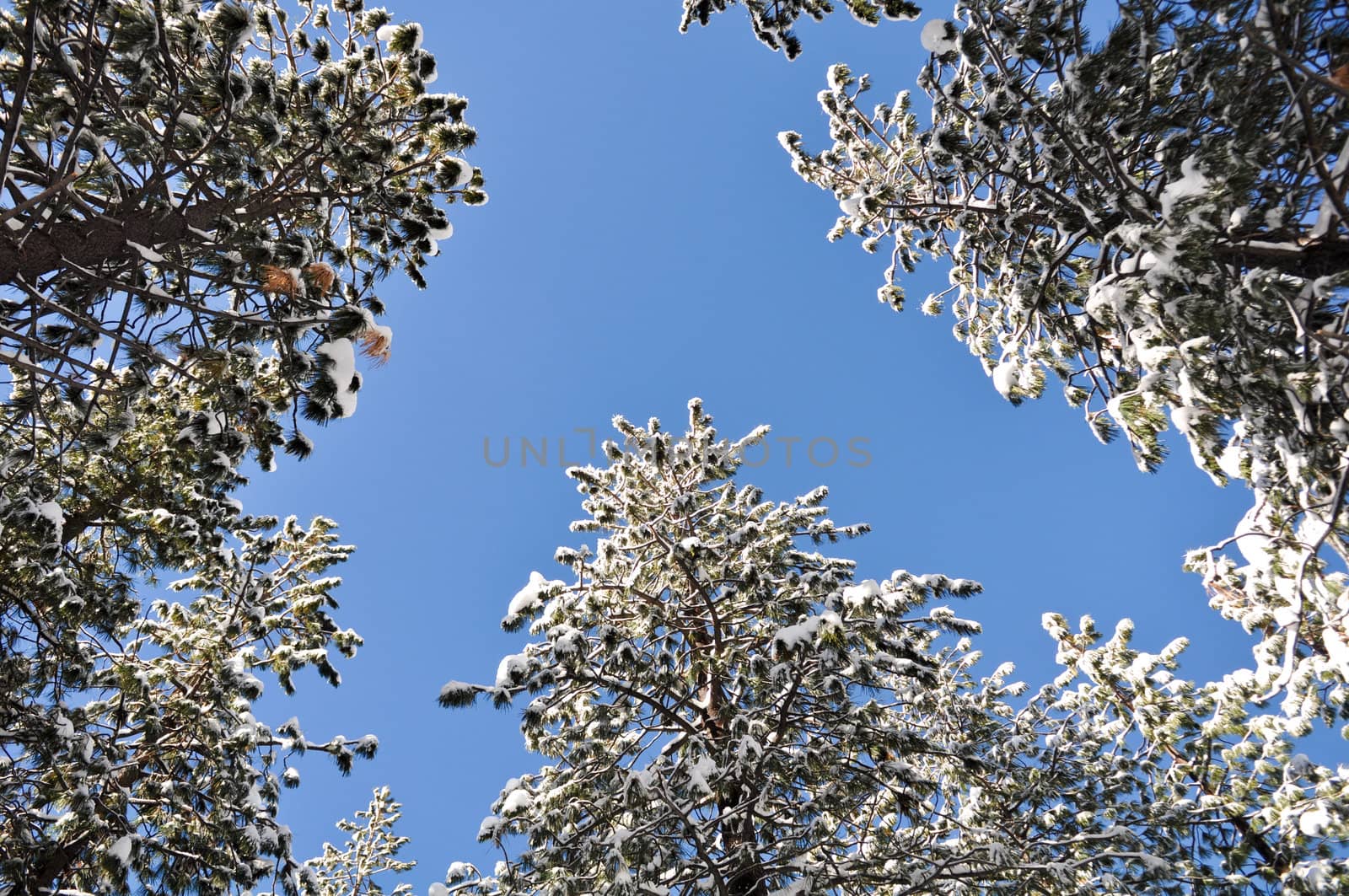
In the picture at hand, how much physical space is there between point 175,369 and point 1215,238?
507 centimetres

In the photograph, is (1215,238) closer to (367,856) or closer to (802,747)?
(802,747)

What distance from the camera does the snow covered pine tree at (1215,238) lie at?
2.94 meters

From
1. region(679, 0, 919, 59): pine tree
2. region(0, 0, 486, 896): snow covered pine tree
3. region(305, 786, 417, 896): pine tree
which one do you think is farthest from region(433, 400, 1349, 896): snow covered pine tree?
region(305, 786, 417, 896): pine tree

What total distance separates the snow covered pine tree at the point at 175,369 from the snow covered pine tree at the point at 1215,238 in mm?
4428

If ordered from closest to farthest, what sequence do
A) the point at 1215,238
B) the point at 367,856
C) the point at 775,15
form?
the point at 1215,238
the point at 775,15
the point at 367,856

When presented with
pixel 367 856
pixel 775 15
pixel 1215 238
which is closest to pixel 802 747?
pixel 1215 238

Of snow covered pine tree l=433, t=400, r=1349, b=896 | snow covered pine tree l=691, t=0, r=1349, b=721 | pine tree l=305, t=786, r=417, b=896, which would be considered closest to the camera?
snow covered pine tree l=691, t=0, r=1349, b=721

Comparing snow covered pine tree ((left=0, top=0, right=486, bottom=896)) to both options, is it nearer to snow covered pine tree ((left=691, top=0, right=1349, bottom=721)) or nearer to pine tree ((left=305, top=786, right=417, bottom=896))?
snow covered pine tree ((left=691, top=0, right=1349, bottom=721))

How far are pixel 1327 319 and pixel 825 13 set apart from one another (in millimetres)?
4377

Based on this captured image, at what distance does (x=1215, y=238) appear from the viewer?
2906mm

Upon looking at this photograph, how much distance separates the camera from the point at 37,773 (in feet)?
18.2

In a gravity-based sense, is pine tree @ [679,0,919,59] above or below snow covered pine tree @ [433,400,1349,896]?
above

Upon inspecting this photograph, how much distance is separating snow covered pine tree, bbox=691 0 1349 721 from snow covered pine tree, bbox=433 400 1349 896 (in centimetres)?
251

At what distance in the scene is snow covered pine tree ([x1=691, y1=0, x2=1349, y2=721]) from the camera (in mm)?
2936
